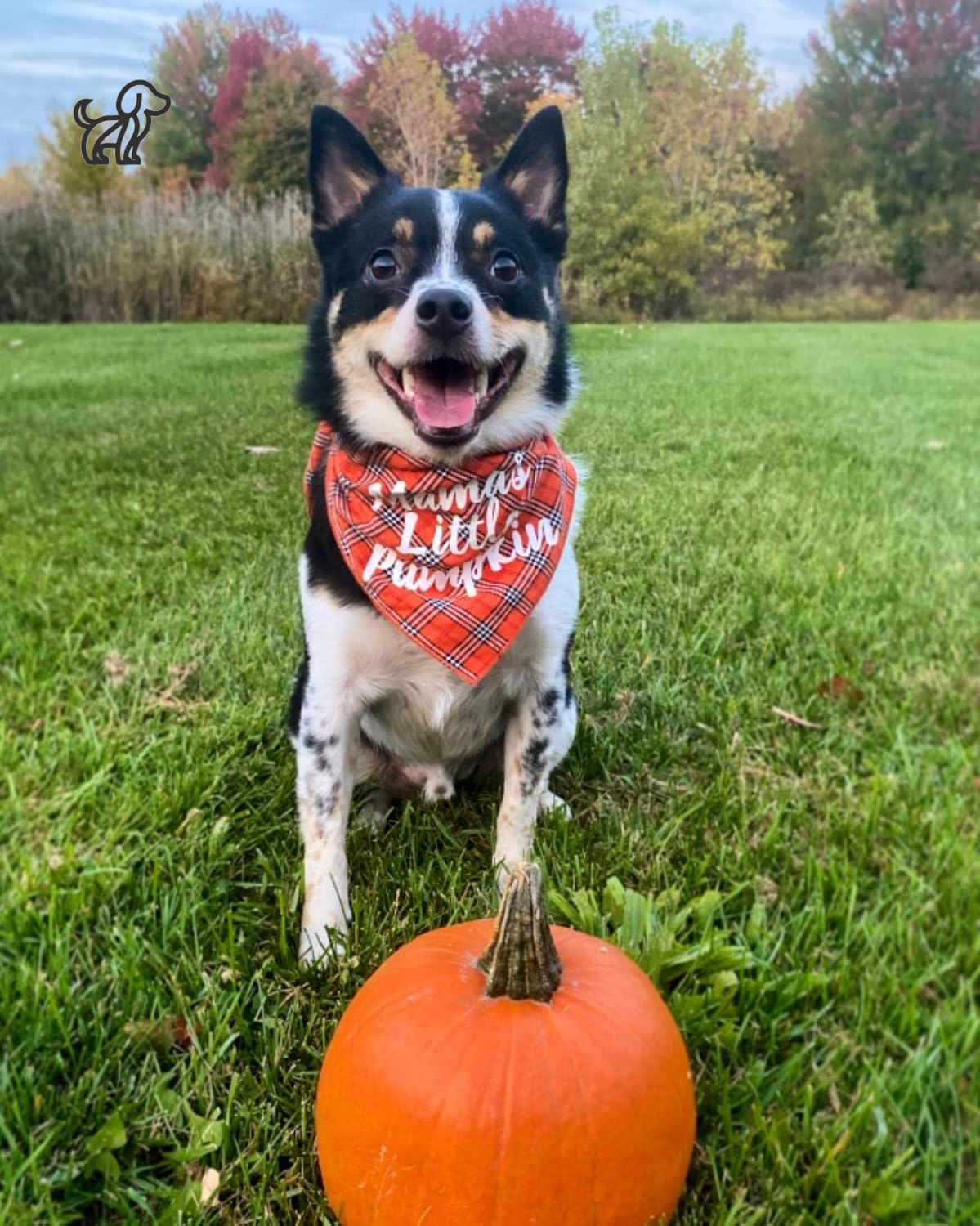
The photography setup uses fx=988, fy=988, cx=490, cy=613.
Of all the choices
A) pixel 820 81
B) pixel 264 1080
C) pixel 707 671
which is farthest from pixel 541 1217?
pixel 820 81

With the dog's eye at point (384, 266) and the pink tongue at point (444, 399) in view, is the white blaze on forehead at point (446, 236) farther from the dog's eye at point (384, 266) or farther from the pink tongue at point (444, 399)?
the pink tongue at point (444, 399)

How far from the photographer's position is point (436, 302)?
1.94m

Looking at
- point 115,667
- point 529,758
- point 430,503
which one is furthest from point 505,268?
point 115,667

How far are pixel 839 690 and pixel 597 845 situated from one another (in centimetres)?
105

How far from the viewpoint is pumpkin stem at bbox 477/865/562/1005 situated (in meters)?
1.20

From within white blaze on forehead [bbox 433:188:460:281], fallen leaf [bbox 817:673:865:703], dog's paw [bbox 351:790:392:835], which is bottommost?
dog's paw [bbox 351:790:392:835]

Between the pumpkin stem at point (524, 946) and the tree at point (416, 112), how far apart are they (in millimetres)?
2750

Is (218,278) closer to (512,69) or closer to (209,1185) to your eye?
(512,69)

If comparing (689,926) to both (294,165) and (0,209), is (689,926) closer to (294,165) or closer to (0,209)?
(294,165)

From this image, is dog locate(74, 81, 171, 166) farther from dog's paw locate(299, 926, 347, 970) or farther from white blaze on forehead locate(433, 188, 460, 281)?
dog's paw locate(299, 926, 347, 970)

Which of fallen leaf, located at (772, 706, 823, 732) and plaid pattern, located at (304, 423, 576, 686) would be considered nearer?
plaid pattern, located at (304, 423, 576, 686)

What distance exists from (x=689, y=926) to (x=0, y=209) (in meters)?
11.6

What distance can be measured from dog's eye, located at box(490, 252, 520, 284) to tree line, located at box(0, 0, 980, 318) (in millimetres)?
1040

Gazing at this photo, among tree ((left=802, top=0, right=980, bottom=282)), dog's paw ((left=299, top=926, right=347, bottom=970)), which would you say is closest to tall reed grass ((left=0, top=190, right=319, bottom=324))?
tree ((left=802, top=0, right=980, bottom=282))
